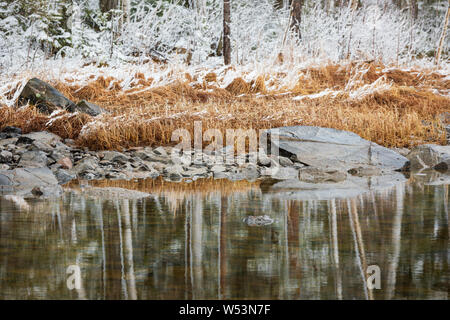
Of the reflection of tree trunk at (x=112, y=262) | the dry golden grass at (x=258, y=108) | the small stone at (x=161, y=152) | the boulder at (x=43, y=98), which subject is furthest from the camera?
the boulder at (x=43, y=98)

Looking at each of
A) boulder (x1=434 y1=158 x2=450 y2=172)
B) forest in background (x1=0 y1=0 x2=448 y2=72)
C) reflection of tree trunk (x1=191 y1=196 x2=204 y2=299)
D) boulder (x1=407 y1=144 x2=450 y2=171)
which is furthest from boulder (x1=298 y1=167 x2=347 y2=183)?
forest in background (x1=0 y1=0 x2=448 y2=72)

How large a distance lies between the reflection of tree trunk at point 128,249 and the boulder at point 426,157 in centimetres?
554

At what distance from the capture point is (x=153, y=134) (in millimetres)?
10539

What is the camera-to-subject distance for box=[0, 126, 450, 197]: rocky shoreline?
8820 mm

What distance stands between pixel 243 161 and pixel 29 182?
3268 millimetres

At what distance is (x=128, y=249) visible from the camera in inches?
169

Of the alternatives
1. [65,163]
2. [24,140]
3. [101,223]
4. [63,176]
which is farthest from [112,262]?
[24,140]

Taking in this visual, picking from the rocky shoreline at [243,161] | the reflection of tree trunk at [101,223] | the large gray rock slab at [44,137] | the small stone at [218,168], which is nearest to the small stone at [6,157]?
the rocky shoreline at [243,161]

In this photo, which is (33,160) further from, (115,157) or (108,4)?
(108,4)

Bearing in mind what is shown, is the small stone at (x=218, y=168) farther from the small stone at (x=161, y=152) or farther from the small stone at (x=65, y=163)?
the small stone at (x=65, y=163)

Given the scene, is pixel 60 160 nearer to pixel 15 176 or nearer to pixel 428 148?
pixel 15 176

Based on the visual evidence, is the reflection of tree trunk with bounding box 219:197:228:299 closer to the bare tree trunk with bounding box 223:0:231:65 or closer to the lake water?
the lake water

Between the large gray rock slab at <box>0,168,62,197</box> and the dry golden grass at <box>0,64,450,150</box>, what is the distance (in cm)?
218

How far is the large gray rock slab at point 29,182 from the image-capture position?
23.4ft
